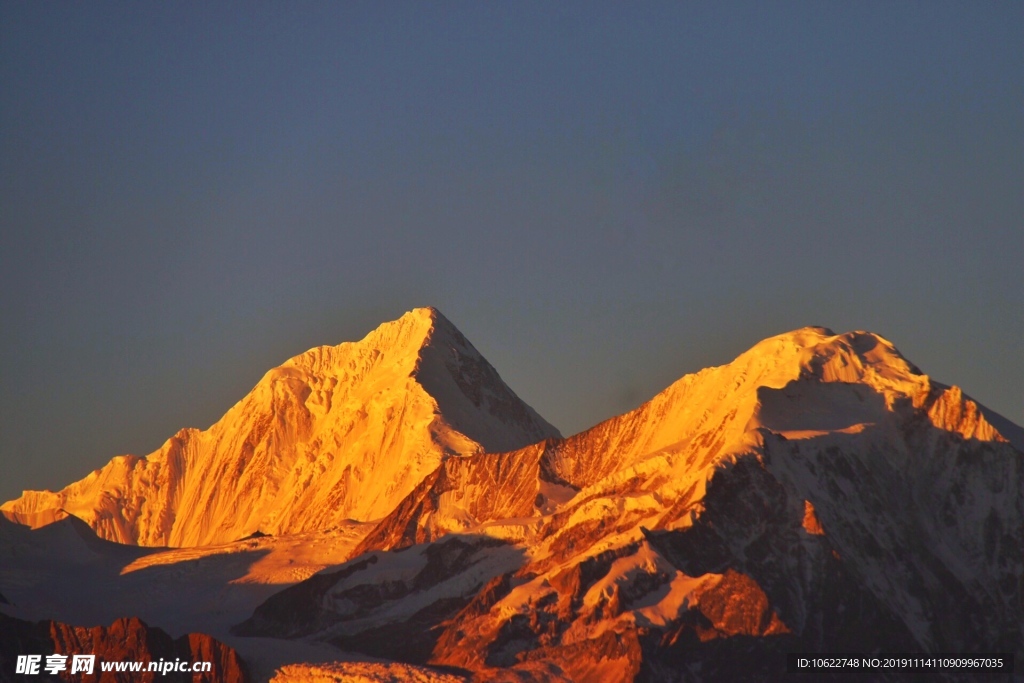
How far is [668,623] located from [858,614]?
17.7m

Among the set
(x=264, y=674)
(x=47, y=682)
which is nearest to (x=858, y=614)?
(x=264, y=674)

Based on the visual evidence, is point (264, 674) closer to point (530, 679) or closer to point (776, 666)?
point (530, 679)

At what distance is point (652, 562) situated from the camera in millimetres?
194875

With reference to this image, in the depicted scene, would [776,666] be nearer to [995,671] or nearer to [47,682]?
[995,671]

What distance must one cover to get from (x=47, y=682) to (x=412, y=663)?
30643mm

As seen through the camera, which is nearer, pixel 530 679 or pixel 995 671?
pixel 530 679

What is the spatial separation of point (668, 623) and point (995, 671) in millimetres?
30068

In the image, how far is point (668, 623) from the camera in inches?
7367

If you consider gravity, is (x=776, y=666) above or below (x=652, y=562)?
below

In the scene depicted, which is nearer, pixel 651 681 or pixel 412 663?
pixel 651 681

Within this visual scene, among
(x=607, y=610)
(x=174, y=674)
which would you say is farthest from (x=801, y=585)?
(x=174, y=674)

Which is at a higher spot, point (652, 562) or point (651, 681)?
point (652, 562)

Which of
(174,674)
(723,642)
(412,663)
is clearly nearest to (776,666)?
(723,642)

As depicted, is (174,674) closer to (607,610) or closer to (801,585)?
(607,610)
